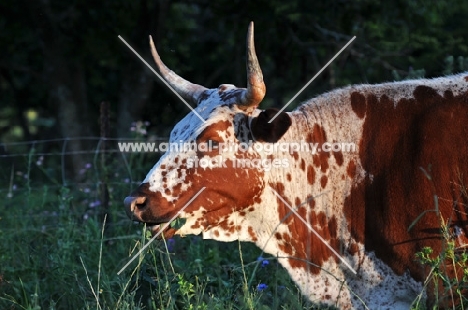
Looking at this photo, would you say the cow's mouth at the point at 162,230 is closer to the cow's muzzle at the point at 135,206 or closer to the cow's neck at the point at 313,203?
the cow's muzzle at the point at 135,206

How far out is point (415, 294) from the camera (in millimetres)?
4516

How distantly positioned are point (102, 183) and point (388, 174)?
129 inches

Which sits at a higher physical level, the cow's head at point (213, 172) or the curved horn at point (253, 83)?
the curved horn at point (253, 83)

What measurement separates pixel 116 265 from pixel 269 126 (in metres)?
2.00

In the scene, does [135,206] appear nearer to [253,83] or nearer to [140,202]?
[140,202]

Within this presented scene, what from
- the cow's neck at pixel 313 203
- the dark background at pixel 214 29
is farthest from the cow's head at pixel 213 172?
the dark background at pixel 214 29

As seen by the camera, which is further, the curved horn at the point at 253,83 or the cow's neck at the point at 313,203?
the cow's neck at the point at 313,203

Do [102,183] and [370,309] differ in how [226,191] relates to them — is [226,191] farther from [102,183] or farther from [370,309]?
[102,183]

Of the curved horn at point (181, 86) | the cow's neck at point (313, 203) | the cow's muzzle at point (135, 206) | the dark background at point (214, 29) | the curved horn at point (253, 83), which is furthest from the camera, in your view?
the dark background at point (214, 29)

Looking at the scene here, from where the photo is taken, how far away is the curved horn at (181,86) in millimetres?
5188

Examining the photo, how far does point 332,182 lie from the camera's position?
189 inches

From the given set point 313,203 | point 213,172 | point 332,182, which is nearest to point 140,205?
point 213,172

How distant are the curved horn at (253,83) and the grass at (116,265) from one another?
920 mm

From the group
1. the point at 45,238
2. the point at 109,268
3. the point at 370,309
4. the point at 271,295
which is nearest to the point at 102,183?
the point at 45,238
